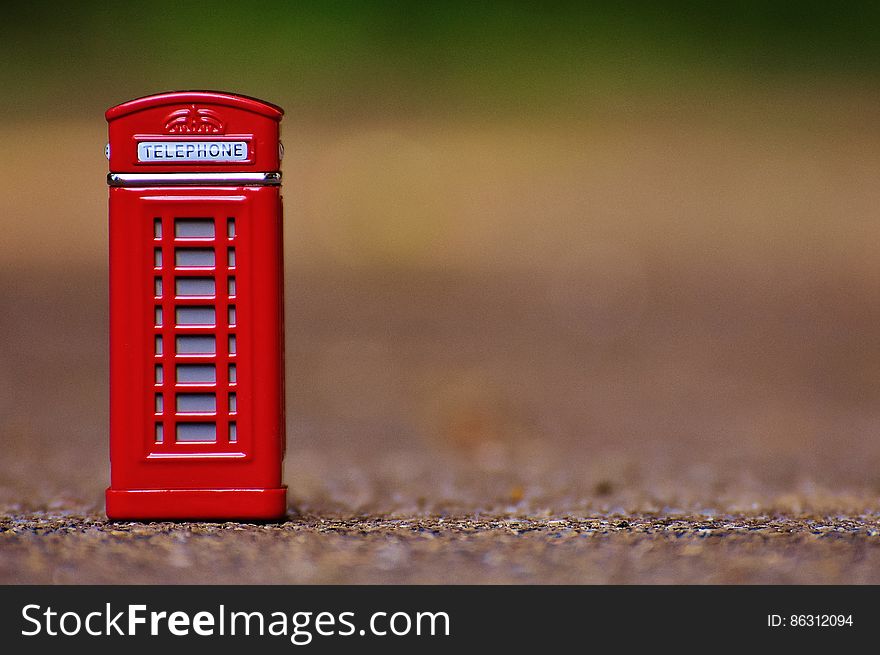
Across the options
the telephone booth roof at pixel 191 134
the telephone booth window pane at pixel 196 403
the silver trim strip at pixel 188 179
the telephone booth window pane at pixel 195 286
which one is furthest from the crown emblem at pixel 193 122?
the telephone booth window pane at pixel 196 403

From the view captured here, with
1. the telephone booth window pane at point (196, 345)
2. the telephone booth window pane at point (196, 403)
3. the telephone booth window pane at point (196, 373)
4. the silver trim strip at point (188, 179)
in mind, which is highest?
the silver trim strip at point (188, 179)

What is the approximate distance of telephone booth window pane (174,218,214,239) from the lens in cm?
391

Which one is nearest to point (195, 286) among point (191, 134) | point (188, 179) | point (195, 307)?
point (195, 307)

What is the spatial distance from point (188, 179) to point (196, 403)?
76 centimetres

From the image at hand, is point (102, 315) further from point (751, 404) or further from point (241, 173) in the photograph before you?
point (241, 173)

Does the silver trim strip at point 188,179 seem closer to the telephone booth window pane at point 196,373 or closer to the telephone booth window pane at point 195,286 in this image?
the telephone booth window pane at point 195,286

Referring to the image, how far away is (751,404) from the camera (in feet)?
24.5

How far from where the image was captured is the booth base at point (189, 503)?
3934mm

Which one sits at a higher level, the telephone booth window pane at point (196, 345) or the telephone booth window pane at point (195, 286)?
the telephone booth window pane at point (195, 286)

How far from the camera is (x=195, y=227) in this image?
3.92 m

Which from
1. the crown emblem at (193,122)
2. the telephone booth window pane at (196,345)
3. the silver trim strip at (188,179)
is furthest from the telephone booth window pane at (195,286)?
the crown emblem at (193,122)

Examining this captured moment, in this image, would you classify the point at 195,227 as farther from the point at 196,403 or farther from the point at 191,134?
the point at 196,403

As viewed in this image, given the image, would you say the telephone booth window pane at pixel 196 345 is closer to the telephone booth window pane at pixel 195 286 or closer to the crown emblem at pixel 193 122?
the telephone booth window pane at pixel 195 286

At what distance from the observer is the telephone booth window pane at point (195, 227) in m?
3.91
